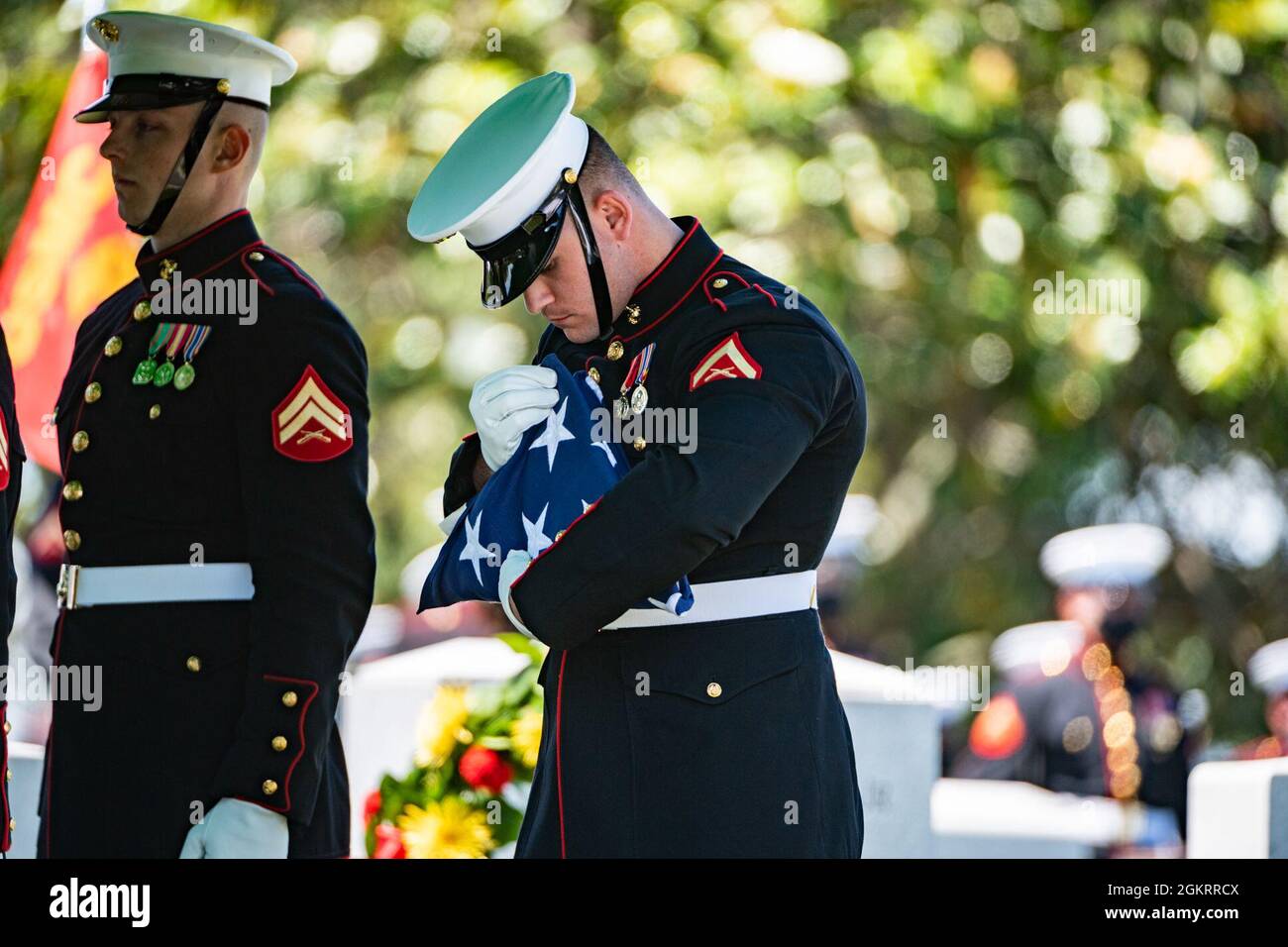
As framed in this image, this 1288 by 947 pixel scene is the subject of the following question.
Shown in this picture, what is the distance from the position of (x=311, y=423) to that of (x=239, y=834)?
23.7 inches

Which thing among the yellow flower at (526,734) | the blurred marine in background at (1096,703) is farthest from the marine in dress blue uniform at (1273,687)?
the yellow flower at (526,734)

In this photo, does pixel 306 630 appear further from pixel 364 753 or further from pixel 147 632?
pixel 364 753

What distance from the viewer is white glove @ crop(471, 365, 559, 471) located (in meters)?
2.72

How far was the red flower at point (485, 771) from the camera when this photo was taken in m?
4.05

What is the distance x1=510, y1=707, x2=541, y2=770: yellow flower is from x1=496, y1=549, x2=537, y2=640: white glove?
1460mm

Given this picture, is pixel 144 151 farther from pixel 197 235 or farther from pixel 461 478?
pixel 461 478

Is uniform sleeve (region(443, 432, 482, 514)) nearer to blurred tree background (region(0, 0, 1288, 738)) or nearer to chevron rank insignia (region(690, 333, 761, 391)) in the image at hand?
chevron rank insignia (region(690, 333, 761, 391))

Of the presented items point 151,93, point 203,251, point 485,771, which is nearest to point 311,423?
point 203,251

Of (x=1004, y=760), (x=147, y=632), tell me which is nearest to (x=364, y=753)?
(x=147, y=632)

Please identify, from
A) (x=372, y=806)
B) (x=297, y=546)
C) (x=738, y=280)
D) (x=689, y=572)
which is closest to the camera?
(x=689, y=572)

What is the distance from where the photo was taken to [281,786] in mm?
2877

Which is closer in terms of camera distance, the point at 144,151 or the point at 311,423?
the point at 311,423

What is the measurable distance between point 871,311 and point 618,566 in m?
6.75

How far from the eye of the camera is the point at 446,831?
4.04 meters
